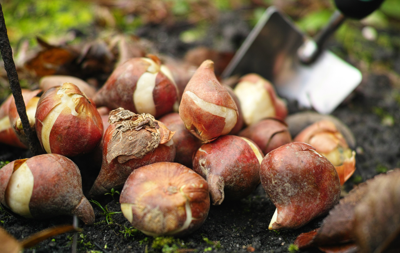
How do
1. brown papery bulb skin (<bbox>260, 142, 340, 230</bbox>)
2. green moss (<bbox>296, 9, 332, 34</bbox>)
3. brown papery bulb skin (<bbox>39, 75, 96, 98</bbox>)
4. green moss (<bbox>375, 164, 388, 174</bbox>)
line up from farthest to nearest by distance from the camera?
green moss (<bbox>296, 9, 332, 34</bbox>) < green moss (<bbox>375, 164, 388, 174</bbox>) < brown papery bulb skin (<bbox>39, 75, 96, 98</bbox>) < brown papery bulb skin (<bbox>260, 142, 340, 230</bbox>)

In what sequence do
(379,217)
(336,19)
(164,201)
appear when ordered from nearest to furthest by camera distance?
(379,217)
(164,201)
(336,19)

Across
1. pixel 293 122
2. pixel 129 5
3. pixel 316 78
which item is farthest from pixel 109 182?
pixel 129 5

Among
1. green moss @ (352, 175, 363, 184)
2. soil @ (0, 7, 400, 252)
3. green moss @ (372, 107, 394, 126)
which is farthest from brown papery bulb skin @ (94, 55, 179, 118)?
green moss @ (372, 107, 394, 126)

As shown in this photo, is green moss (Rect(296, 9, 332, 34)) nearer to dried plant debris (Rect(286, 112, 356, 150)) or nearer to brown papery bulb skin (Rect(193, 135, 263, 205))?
dried plant debris (Rect(286, 112, 356, 150))

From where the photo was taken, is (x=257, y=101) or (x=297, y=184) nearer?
(x=297, y=184)

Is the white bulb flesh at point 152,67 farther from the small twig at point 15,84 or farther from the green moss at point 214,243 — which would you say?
the green moss at point 214,243

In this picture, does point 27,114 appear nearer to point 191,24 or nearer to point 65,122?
point 65,122

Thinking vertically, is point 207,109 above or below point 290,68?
above

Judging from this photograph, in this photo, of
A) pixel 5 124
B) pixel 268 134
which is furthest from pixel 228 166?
pixel 5 124
